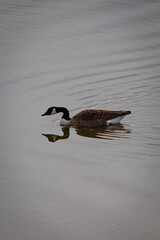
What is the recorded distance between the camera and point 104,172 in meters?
9.17

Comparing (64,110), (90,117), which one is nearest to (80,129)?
(90,117)

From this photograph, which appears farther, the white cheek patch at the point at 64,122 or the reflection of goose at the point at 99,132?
the white cheek patch at the point at 64,122

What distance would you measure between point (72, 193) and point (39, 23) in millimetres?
11875

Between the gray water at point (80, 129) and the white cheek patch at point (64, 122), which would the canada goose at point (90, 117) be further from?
the gray water at point (80, 129)

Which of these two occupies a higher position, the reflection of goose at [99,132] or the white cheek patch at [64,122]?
the white cheek patch at [64,122]

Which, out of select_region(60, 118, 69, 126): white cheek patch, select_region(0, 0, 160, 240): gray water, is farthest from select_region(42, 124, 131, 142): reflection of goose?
select_region(60, 118, 69, 126): white cheek patch

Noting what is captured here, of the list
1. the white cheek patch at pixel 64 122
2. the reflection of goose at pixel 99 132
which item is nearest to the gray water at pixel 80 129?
the reflection of goose at pixel 99 132

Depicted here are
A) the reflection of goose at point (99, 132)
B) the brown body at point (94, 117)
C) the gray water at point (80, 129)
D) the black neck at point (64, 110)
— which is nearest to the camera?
the gray water at point (80, 129)

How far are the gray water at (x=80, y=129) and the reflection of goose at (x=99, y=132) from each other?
1.0 inches

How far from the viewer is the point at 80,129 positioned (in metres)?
12.6

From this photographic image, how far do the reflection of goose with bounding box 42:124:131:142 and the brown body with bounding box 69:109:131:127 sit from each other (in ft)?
0.39

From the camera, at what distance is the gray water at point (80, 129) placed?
25.0ft

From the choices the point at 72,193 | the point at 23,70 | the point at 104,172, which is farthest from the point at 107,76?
the point at 72,193

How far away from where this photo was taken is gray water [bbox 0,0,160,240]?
7613 mm
